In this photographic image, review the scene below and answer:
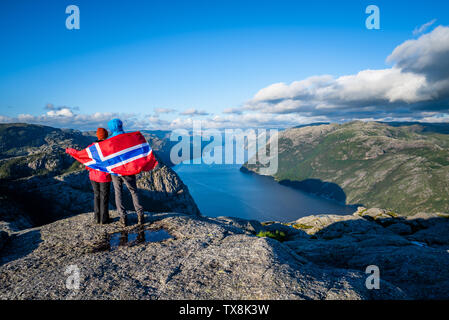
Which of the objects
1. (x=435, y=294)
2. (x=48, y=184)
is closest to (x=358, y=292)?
(x=435, y=294)

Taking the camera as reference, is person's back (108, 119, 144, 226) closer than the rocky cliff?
No

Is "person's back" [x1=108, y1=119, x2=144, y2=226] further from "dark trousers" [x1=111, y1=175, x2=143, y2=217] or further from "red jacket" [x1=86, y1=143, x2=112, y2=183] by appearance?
"red jacket" [x1=86, y1=143, x2=112, y2=183]

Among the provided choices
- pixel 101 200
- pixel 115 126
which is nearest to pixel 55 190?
pixel 101 200

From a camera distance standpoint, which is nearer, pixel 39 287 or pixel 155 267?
pixel 39 287

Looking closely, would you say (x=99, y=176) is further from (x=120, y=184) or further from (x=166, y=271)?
(x=166, y=271)

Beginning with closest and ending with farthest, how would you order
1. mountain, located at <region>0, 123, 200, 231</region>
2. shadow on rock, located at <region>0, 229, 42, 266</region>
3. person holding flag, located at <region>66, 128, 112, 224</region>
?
shadow on rock, located at <region>0, 229, 42, 266</region> < person holding flag, located at <region>66, 128, 112, 224</region> < mountain, located at <region>0, 123, 200, 231</region>

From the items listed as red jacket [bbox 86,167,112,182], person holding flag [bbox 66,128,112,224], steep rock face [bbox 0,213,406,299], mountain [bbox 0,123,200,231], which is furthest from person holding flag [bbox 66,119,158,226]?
mountain [bbox 0,123,200,231]
